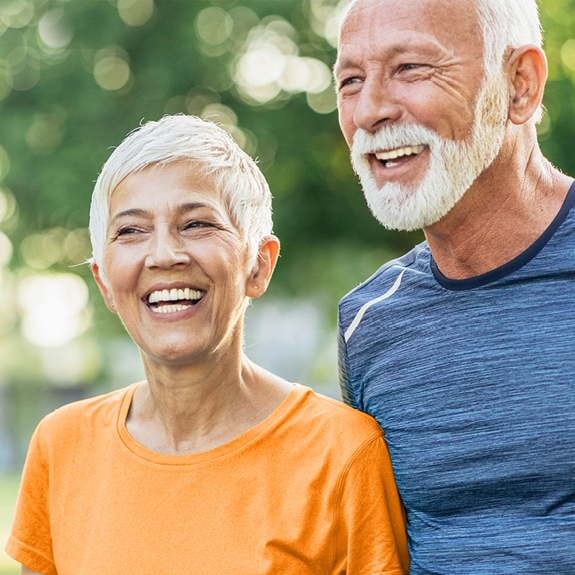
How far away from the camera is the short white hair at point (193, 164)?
241 centimetres

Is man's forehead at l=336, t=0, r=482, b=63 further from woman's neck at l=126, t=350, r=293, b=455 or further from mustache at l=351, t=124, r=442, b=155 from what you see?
woman's neck at l=126, t=350, r=293, b=455

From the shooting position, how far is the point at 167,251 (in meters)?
2.30

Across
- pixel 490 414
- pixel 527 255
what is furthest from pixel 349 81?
pixel 490 414

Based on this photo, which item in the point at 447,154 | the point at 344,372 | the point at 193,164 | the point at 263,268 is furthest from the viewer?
the point at 344,372

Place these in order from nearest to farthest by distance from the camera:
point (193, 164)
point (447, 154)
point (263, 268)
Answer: point (447, 154) → point (193, 164) → point (263, 268)

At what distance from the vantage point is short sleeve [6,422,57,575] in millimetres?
2613

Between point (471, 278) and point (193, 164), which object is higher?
point (193, 164)

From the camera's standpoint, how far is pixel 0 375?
85.7 ft

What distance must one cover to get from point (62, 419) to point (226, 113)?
4.86 metres

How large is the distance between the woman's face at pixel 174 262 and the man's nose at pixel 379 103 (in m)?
0.56

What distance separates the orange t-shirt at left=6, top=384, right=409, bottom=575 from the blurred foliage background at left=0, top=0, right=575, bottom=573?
15.7 feet

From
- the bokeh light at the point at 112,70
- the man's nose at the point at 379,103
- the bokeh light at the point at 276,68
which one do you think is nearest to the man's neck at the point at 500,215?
the man's nose at the point at 379,103

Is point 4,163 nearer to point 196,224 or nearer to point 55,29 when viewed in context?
point 55,29

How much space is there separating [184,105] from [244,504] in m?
5.50
